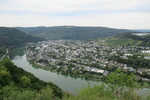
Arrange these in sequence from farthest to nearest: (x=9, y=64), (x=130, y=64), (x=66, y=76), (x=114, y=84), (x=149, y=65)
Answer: (x=130, y=64)
(x=149, y=65)
(x=66, y=76)
(x=9, y=64)
(x=114, y=84)

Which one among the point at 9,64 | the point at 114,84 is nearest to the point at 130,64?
the point at 114,84

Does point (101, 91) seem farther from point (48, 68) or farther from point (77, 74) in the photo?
point (48, 68)

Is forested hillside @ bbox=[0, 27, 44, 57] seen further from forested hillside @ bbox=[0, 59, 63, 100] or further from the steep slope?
forested hillside @ bbox=[0, 59, 63, 100]

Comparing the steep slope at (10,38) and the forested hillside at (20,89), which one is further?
the steep slope at (10,38)

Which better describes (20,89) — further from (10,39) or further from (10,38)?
(10,38)

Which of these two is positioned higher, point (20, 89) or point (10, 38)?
point (20, 89)

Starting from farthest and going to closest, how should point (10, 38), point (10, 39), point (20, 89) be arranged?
point (10, 38) → point (10, 39) → point (20, 89)

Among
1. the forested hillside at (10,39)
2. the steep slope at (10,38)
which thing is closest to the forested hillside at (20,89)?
the forested hillside at (10,39)

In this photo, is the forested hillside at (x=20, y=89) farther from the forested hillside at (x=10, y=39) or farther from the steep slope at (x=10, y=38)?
the steep slope at (x=10, y=38)

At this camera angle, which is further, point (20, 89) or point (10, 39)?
point (10, 39)

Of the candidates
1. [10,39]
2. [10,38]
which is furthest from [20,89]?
[10,38]

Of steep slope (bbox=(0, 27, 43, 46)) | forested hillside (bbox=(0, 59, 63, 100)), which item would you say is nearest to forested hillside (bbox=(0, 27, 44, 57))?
steep slope (bbox=(0, 27, 43, 46))
